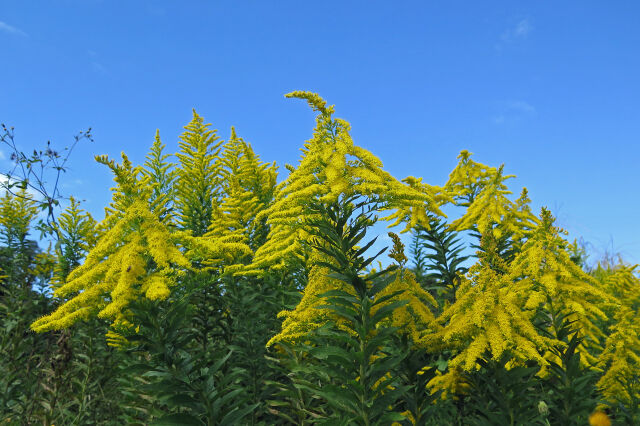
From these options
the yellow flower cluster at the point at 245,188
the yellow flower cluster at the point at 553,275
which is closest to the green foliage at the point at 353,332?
the yellow flower cluster at the point at 553,275

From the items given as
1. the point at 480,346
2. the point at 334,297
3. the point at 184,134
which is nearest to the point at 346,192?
the point at 334,297

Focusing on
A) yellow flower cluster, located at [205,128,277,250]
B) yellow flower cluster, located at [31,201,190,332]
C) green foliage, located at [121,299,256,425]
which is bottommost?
green foliage, located at [121,299,256,425]

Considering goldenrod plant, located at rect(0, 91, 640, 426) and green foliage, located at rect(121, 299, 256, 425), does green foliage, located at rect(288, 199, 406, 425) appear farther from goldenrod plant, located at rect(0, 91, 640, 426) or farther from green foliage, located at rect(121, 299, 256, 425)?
green foliage, located at rect(121, 299, 256, 425)

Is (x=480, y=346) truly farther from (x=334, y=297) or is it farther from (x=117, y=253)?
(x=117, y=253)

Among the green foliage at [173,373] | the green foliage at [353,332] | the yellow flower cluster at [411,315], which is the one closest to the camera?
the green foliage at [353,332]

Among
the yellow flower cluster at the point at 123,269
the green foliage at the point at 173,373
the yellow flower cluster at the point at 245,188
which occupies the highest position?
the yellow flower cluster at the point at 245,188

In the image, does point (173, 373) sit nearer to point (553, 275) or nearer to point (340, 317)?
point (340, 317)

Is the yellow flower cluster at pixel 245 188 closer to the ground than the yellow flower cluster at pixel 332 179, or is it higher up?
higher up

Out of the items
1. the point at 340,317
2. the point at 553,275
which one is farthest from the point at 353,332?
the point at 553,275

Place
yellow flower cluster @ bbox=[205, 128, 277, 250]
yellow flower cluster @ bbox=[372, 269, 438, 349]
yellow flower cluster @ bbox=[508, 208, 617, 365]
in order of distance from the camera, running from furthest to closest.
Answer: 1. yellow flower cluster @ bbox=[205, 128, 277, 250]
2. yellow flower cluster @ bbox=[508, 208, 617, 365]
3. yellow flower cluster @ bbox=[372, 269, 438, 349]

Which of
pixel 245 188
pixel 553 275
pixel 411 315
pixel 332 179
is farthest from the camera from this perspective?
Answer: pixel 245 188

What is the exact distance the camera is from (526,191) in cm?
632

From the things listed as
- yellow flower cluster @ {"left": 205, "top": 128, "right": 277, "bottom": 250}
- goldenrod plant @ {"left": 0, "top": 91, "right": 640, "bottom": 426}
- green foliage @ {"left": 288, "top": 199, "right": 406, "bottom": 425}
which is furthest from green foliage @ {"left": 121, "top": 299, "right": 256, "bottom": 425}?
yellow flower cluster @ {"left": 205, "top": 128, "right": 277, "bottom": 250}

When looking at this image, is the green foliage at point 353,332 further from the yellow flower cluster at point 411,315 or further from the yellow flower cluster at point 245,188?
the yellow flower cluster at point 245,188
